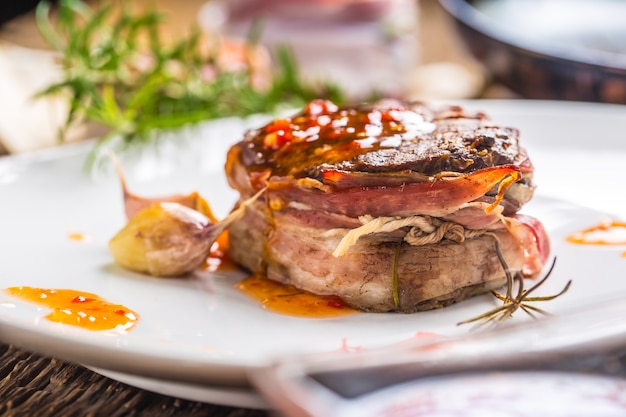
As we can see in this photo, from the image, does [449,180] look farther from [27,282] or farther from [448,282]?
[27,282]

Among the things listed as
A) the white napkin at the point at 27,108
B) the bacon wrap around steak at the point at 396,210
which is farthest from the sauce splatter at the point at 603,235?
the white napkin at the point at 27,108

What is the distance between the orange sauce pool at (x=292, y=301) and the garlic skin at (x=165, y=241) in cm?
16

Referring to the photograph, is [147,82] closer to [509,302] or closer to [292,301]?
[292,301]

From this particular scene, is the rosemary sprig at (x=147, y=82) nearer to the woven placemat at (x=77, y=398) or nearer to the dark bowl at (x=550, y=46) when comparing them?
the dark bowl at (x=550, y=46)

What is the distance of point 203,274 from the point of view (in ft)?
8.27

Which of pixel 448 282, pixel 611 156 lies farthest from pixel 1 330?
pixel 611 156

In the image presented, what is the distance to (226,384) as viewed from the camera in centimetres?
177

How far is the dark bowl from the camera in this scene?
3881 millimetres

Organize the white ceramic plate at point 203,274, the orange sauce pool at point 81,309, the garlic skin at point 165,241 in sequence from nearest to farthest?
the white ceramic plate at point 203,274, the orange sauce pool at point 81,309, the garlic skin at point 165,241

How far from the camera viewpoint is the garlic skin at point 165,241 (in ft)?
8.04

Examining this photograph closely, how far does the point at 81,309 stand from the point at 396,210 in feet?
2.69

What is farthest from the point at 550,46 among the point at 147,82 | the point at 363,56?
the point at 147,82

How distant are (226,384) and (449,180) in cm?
74

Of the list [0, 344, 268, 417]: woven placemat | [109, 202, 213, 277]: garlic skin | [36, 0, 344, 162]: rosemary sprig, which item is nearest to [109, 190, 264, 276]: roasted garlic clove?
[109, 202, 213, 277]: garlic skin
